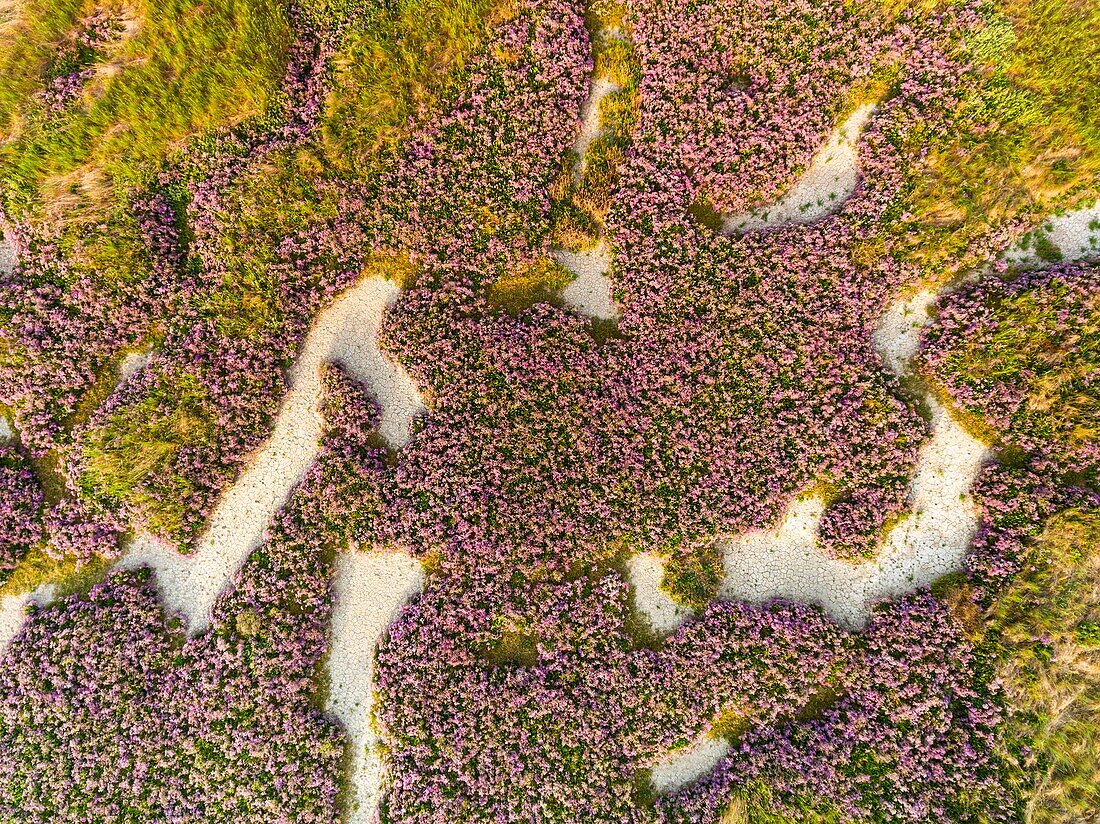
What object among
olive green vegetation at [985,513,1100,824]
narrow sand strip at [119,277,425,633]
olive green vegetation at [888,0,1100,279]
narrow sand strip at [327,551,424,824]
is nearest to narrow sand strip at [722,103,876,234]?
olive green vegetation at [888,0,1100,279]

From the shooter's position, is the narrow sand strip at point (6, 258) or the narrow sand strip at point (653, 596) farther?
the narrow sand strip at point (6, 258)

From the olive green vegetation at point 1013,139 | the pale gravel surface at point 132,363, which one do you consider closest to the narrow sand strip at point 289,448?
the pale gravel surface at point 132,363

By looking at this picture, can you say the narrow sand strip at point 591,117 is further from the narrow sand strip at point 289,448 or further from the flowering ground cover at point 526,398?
the narrow sand strip at point 289,448

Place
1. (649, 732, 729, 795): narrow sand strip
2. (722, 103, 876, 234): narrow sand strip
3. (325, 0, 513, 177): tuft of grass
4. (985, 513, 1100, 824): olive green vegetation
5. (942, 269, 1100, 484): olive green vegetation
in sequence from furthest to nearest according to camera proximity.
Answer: (722, 103, 876, 234): narrow sand strip, (325, 0, 513, 177): tuft of grass, (649, 732, 729, 795): narrow sand strip, (942, 269, 1100, 484): olive green vegetation, (985, 513, 1100, 824): olive green vegetation

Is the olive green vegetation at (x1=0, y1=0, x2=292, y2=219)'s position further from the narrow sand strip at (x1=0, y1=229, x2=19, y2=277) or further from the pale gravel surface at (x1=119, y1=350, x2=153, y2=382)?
the pale gravel surface at (x1=119, y1=350, x2=153, y2=382)

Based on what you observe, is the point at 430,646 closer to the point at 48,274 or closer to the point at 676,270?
the point at 676,270

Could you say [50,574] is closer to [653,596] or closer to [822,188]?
[653,596]

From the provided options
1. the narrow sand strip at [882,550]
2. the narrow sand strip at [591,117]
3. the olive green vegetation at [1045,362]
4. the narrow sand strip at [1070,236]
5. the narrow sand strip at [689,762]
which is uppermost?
the narrow sand strip at [591,117]

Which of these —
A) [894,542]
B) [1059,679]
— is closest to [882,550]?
[894,542]
